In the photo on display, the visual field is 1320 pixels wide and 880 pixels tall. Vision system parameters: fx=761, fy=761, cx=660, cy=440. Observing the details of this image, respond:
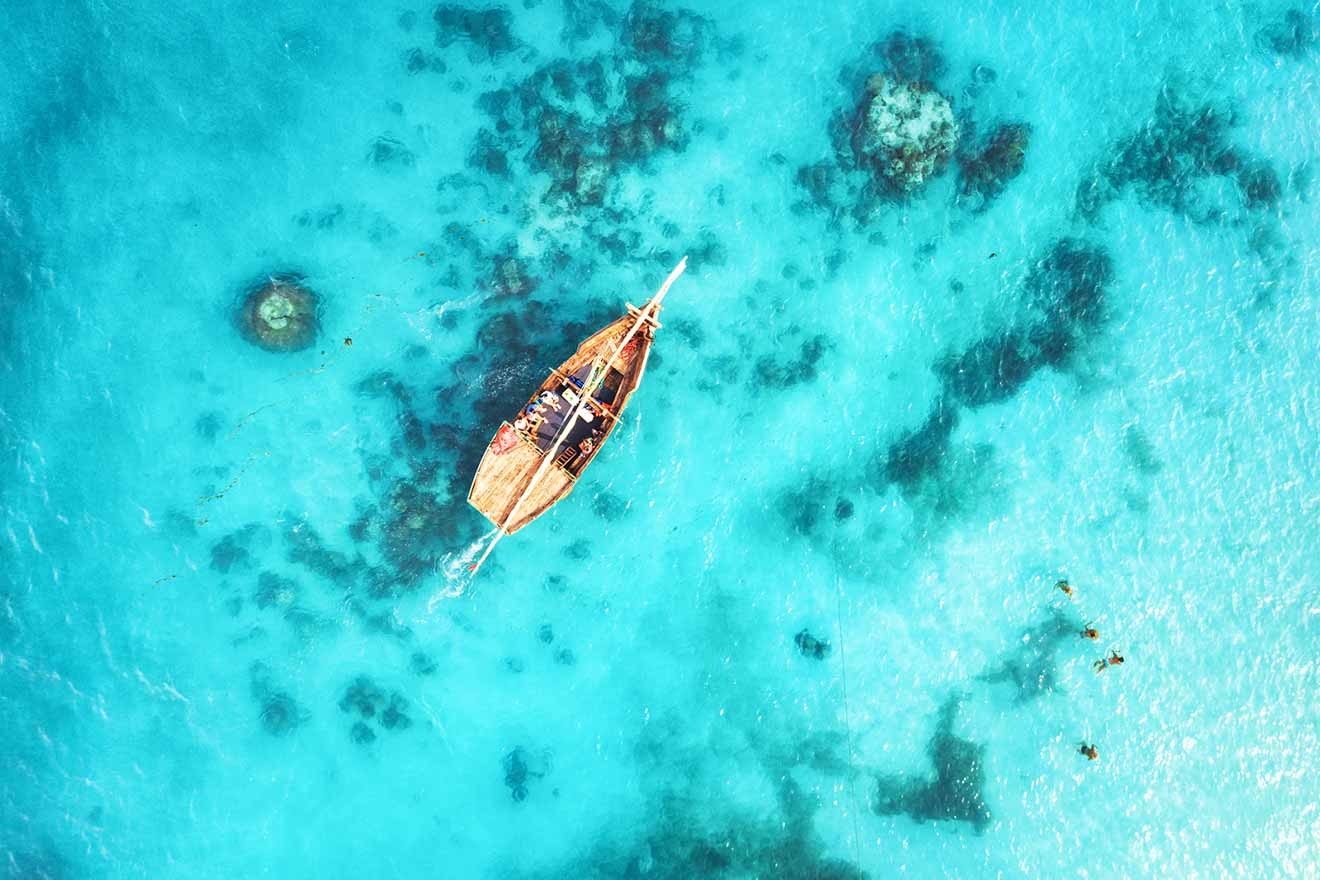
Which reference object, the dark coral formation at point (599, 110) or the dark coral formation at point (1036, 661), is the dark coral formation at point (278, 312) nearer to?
the dark coral formation at point (599, 110)

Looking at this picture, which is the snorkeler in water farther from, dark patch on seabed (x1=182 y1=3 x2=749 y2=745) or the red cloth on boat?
the red cloth on boat

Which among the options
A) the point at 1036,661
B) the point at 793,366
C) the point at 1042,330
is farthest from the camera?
the point at 1036,661

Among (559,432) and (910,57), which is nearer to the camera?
(559,432)

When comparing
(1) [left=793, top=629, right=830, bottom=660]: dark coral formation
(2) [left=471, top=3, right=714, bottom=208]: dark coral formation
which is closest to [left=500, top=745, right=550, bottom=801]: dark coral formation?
(1) [left=793, top=629, right=830, bottom=660]: dark coral formation

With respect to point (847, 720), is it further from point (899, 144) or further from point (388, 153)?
point (388, 153)

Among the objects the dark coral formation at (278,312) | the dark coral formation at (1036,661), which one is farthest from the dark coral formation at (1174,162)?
the dark coral formation at (278,312)

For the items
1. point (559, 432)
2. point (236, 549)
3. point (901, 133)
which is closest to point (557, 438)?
point (559, 432)
